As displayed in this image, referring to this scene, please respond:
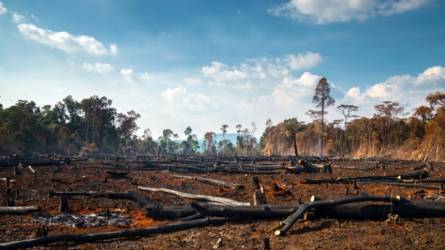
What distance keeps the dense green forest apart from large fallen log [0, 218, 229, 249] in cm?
3550

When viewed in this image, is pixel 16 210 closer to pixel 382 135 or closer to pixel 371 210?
pixel 371 210

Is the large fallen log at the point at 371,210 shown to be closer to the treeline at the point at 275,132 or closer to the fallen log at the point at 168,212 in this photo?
the fallen log at the point at 168,212

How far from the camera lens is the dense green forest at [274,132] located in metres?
60.7

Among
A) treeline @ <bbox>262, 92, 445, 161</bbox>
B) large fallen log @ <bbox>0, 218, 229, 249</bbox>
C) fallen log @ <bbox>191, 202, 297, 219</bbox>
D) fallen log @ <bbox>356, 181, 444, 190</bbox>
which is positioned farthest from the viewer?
treeline @ <bbox>262, 92, 445, 161</bbox>

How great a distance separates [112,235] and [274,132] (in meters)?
104

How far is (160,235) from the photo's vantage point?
9008 mm

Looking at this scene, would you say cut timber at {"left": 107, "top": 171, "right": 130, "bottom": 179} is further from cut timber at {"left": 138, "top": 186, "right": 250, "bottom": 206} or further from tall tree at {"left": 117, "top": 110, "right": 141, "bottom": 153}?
tall tree at {"left": 117, "top": 110, "right": 141, "bottom": 153}

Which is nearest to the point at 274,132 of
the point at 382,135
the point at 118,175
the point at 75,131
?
the point at 382,135

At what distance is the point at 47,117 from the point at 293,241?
9168 centimetres

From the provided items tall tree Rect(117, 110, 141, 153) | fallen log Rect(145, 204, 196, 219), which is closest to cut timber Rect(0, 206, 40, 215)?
fallen log Rect(145, 204, 196, 219)

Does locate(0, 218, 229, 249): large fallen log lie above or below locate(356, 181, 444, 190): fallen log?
Answer: below

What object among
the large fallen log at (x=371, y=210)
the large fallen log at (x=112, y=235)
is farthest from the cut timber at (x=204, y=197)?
the large fallen log at (x=112, y=235)

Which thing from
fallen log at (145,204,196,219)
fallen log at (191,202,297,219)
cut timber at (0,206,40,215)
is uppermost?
fallen log at (191,202,297,219)

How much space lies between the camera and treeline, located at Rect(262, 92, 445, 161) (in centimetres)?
5725
